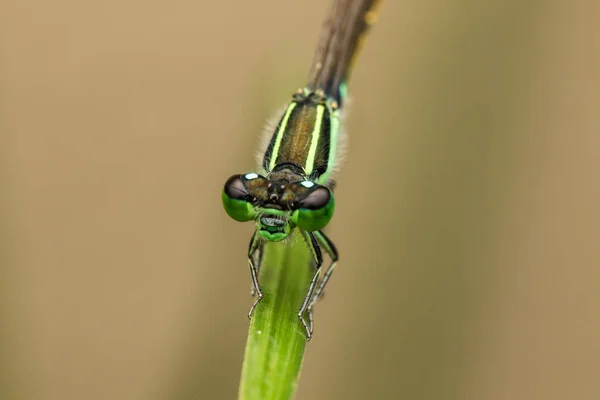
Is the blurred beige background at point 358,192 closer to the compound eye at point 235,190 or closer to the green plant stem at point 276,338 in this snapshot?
the compound eye at point 235,190

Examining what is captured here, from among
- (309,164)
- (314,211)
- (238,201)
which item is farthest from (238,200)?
(309,164)

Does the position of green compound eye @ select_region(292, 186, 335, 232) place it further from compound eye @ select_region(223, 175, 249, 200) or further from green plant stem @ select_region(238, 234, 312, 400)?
green plant stem @ select_region(238, 234, 312, 400)

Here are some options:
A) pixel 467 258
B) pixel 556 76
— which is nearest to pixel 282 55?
pixel 467 258

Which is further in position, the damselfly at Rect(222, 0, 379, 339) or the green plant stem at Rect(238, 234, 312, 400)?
the damselfly at Rect(222, 0, 379, 339)

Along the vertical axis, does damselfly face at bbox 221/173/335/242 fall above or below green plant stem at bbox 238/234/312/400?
above

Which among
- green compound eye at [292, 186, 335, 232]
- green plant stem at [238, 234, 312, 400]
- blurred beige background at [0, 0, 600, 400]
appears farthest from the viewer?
blurred beige background at [0, 0, 600, 400]

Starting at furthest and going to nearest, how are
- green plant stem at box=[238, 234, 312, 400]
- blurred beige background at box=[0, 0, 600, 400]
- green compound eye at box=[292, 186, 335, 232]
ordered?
1. blurred beige background at box=[0, 0, 600, 400]
2. green compound eye at box=[292, 186, 335, 232]
3. green plant stem at box=[238, 234, 312, 400]

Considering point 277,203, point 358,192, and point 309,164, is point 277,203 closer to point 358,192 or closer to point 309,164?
point 309,164

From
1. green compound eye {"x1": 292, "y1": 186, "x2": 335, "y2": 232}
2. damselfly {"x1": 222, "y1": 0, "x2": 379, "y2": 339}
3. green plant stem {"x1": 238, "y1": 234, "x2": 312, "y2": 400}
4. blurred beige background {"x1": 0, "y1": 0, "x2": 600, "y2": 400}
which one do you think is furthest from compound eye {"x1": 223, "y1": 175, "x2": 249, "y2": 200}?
blurred beige background {"x1": 0, "y1": 0, "x2": 600, "y2": 400}
